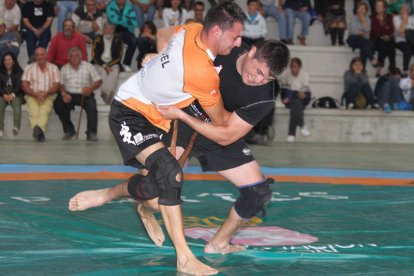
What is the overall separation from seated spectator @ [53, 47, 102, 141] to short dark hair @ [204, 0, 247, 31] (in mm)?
7788

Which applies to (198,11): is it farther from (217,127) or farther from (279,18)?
(217,127)

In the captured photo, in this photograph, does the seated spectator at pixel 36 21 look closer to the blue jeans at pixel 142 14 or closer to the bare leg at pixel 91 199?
the blue jeans at pixel 142 14

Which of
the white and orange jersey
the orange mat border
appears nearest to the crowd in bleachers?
the orange mat border

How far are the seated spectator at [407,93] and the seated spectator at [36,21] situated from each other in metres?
5.49

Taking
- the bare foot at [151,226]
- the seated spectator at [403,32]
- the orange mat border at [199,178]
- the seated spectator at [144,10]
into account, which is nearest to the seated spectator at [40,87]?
the seated spectator at [144,10]

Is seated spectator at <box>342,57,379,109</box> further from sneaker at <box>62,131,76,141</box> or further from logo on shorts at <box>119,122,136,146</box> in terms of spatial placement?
logo on shorts at <box>119,122,136,146</box>

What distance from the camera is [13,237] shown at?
5426mm

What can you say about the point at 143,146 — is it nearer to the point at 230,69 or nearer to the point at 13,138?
the point at 230,69

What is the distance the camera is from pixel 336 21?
14766 millimetres

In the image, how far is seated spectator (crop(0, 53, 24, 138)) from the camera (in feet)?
40.1

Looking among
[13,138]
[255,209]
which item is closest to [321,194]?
[255,209]

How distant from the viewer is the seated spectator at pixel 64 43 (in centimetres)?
1285

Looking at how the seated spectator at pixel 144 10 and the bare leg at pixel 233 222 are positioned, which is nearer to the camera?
the bare leg at pixel 233 222

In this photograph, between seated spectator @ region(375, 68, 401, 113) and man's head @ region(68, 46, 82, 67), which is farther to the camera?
seated spectator @ region(375, 68, 401, 113)
